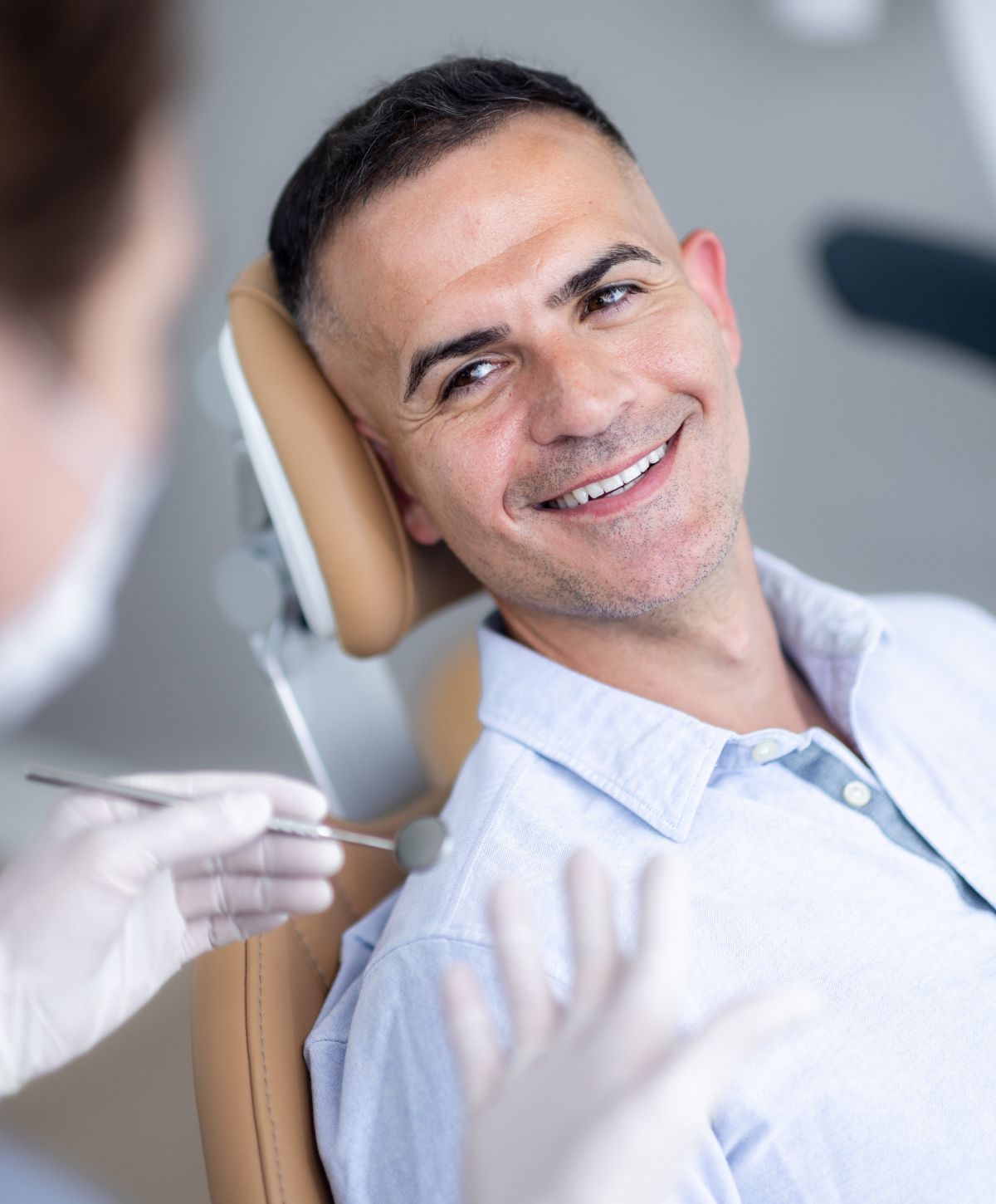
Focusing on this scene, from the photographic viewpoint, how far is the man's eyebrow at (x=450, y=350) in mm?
1179

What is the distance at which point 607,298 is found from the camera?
1.23 meters

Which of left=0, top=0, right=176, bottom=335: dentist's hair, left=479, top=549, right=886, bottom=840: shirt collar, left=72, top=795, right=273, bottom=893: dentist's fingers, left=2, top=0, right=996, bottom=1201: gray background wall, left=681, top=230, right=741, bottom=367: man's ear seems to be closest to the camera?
left=0, top=0, right=176, bottom=335: dentist's hair

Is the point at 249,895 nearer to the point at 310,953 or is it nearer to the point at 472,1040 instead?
the point at 310,953

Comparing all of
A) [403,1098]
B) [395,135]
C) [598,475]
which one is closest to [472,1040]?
[403,1098]

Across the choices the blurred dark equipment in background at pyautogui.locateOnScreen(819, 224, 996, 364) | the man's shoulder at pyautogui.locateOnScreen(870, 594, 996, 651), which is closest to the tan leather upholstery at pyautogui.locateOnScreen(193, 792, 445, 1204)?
the man's shoulder at pyautogui.locateOnScreen(870, 594, 996, 651)

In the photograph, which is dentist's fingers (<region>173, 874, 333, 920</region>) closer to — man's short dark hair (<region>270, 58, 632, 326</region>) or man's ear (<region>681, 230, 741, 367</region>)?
man's short dark hair (<region>270, 58, 632, 326</region>)

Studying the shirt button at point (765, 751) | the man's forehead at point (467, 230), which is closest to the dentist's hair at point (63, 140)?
the man's forehead at point (467, 230)

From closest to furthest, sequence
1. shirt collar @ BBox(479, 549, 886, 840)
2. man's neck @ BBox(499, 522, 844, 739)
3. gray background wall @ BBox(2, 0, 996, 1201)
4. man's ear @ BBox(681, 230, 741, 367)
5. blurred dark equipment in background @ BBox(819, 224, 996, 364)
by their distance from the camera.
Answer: shirt collar @ BBox(479, 549, 886, 840), man's neck @ BBox(499, 522, 844, 739), man's ear @ BBox(681, 230, 741, 367), blurred dark equipment in background @ BBox(819, 224, 996, 364), gray background wall @ BBox(2, 0, 996, 1201)

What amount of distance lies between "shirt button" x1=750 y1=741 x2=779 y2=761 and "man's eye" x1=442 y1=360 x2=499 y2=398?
466mm

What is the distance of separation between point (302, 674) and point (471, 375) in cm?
42

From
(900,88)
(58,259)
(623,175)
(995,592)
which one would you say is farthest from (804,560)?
(58,259)

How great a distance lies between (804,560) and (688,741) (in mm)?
1763

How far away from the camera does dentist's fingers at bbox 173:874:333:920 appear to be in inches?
39.9

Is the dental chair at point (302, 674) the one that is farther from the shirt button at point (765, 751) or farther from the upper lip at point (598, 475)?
the shirt button at point (765, 751)
